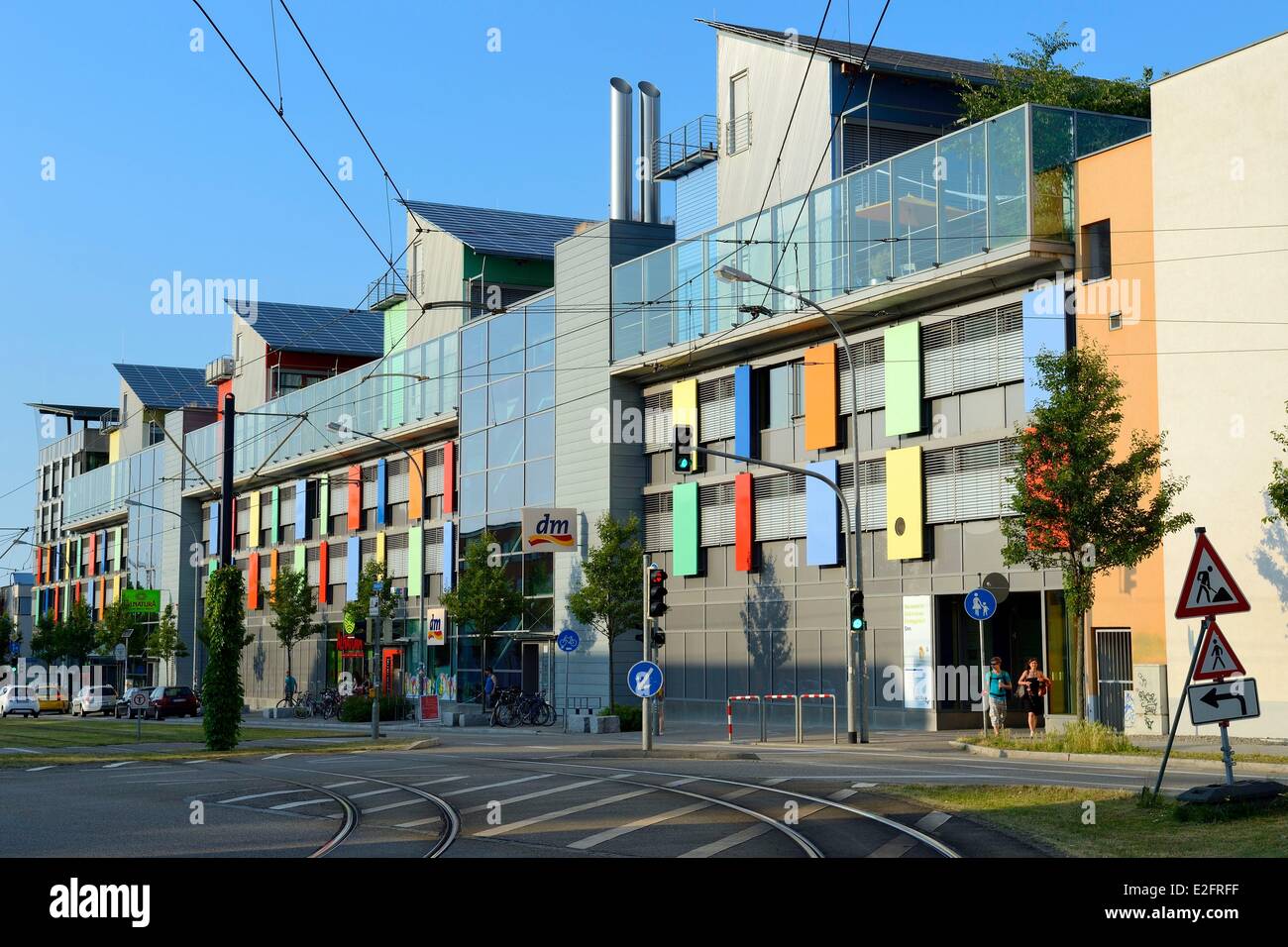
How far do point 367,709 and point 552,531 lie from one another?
28.0ft

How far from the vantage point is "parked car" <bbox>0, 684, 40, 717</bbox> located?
67.4 meters

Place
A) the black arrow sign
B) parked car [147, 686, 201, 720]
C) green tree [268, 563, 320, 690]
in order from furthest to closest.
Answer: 1. green tree [268, 563, 320, 690]
2. parked car [147, 686, 201, 720]
3. the black arrow sign

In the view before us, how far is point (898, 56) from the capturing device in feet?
160

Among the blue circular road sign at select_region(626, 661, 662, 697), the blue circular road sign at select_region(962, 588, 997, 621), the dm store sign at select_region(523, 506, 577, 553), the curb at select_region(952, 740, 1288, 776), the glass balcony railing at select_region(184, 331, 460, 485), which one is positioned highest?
the glass balcony railing at select_region(184, 331, 460, 485)

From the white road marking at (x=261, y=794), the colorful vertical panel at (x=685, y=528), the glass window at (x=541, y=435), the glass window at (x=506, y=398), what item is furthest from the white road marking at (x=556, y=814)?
the glass window at (x=506, y=398)

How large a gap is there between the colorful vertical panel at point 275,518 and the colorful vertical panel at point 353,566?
397 inches

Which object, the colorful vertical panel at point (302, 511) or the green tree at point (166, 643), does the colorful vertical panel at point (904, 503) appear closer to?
the colorful vertical panel at point (302, 511)

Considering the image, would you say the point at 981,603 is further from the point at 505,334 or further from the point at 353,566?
the point at 353,566

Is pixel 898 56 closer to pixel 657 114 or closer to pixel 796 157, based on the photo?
pixel 796 157

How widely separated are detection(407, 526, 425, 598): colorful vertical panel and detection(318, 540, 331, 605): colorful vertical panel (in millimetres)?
9262

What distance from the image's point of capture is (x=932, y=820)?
1583cm

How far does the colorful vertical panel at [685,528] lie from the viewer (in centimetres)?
4674

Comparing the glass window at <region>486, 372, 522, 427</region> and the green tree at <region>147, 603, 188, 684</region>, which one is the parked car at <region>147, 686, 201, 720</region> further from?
the glass window at <region>486, 372, 522, 427</region>

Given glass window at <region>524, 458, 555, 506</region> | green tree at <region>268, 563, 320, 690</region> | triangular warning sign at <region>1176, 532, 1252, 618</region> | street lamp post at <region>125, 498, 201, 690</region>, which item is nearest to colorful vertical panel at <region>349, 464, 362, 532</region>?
green tree at <region>268, 563, 320, 690</region>
